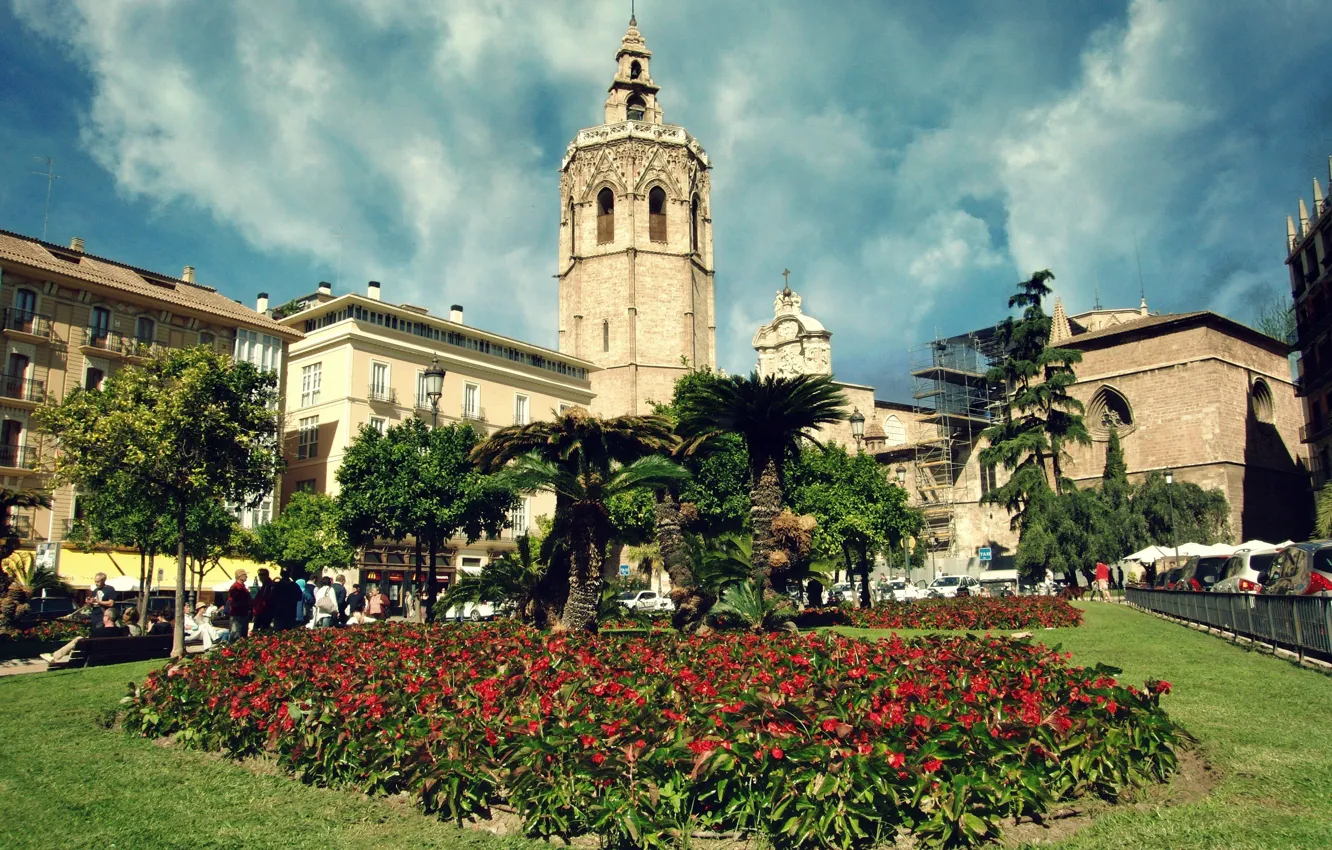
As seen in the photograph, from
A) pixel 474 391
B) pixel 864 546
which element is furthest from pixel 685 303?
pixel 864 546

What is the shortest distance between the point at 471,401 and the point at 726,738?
4553 centimetres

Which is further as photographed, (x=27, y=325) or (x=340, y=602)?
(x=27, y=325)

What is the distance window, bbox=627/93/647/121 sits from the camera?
70.1 metres

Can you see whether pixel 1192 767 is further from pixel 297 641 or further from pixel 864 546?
pixel 864 546

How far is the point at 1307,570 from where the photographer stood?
1512 cm

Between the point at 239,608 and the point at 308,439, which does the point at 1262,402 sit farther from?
the point at 239,608

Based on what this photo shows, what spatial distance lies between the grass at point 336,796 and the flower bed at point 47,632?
1247cm

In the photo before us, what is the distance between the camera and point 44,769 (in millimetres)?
7402

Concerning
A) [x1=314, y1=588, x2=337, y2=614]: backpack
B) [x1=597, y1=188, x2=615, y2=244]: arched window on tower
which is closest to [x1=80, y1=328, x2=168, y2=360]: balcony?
[x1=314, y1=588, x2=337, y2=614]: backpack

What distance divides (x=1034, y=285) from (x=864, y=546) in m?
13.0

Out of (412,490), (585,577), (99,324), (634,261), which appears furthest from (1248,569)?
(634,261)

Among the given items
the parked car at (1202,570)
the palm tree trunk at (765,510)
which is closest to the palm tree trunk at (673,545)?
the palm tree trunk at (765,510)

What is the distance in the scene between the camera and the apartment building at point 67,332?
34781 mm

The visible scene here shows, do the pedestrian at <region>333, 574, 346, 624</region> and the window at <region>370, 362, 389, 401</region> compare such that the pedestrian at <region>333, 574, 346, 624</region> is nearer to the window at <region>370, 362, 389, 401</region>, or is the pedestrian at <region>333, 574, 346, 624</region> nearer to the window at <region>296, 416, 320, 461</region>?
the window at <region>296, 416, 320, 461</region>
